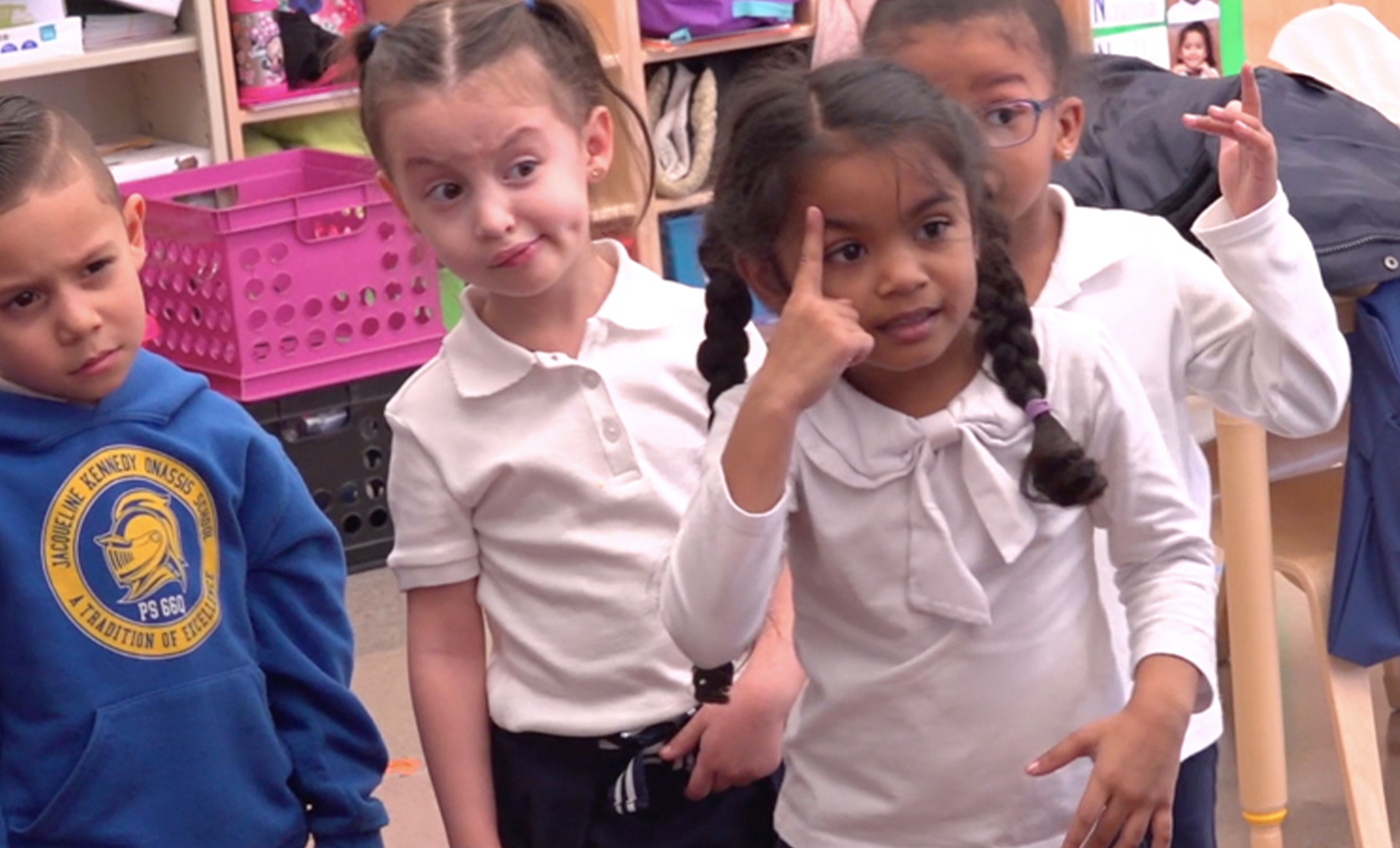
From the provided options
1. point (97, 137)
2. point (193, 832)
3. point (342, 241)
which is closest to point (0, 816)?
point (193, 832)

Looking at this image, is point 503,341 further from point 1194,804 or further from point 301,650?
point 1194,804

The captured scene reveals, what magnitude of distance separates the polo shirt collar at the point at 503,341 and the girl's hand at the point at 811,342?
0.34 meters

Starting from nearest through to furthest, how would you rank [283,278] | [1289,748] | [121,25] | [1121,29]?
[1289,748]
[283,278]
[121,25]
[1121,29]

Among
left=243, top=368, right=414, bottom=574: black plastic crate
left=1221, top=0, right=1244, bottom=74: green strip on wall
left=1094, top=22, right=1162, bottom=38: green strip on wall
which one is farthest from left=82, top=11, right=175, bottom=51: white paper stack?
left=1221, top=0, right=1244, bottom=74: green strip on wall

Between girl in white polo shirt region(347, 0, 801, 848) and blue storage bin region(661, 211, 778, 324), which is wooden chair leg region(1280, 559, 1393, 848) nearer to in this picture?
girl in white polo shirt region(347, 0, 801, 848)

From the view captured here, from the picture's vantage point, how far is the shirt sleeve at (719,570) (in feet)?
3.63

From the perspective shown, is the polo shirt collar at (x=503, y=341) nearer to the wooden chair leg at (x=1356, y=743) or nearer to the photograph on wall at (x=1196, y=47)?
the wooden chair leg at (x=1356, y=743)

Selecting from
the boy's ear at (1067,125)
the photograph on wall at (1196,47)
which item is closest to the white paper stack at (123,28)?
the photograph on wall at (1196,47)

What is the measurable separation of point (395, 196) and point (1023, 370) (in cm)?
50

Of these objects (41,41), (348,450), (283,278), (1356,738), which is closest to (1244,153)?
(1356,738)

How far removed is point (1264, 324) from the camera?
4.66 ft

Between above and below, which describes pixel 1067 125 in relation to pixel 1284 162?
above

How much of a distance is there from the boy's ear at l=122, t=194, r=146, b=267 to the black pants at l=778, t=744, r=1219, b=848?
0.78 m

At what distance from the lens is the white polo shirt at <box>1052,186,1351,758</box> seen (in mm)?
1415
